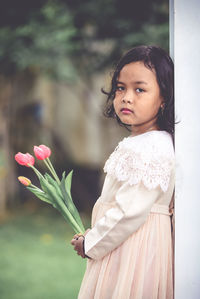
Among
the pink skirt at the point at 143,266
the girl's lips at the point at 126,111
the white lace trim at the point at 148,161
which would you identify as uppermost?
the girl's lips at the point at 126,111

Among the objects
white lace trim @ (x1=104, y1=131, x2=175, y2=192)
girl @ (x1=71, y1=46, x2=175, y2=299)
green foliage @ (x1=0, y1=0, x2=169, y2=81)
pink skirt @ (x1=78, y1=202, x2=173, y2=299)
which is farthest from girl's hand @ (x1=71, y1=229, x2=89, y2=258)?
green foliage @ (x1=0, y1=0, x2=169, y2=81)

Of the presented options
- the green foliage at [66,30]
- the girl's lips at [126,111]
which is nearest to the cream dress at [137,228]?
the girl's lips at [126,111]

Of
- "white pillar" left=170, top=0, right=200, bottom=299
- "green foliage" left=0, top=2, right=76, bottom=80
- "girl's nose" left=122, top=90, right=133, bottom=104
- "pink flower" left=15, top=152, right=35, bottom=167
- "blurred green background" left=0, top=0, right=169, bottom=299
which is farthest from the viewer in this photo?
"green foliage" left=0, top=2, right=76, bottom=80

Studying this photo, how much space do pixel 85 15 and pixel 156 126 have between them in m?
4.01

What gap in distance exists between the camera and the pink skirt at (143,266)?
167 cm

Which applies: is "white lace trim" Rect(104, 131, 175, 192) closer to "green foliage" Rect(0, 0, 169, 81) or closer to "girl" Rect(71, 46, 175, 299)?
"girl" Rect(71, 46, 175, 299)

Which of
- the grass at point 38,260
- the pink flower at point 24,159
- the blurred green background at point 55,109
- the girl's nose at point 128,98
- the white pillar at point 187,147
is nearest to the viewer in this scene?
the white pillar at point 187,147

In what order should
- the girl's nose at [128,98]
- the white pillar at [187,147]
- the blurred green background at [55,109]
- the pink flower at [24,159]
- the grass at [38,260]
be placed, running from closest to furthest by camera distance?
the white pillar at [187,147]
the girl's nose at [128,98]
the pink flower at [24,159]
the grass at [38,260]
the blurred green background at [55,109]

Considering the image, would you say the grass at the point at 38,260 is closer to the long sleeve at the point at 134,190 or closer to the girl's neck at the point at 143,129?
the long sleeve at the point at 134,190

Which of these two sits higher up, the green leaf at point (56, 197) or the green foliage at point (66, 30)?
the green foliage at point (66, 30)

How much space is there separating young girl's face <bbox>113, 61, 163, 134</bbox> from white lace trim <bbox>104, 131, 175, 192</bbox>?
9 cm

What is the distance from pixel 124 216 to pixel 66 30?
3.78 m

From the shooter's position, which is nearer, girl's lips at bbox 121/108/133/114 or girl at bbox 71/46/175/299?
girl at bbox 71/46/175/299

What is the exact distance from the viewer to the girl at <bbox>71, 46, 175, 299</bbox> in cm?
164
